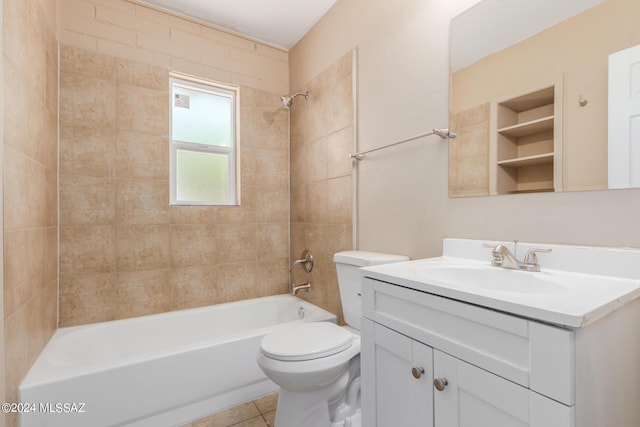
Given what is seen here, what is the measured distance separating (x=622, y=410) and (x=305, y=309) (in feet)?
5.91

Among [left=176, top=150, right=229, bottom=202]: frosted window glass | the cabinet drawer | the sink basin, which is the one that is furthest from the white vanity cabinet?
[left=176, top=150, right=229, bottom=202]: frosted window glass

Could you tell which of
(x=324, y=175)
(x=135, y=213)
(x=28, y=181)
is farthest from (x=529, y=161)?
→ (x=135, y=213)

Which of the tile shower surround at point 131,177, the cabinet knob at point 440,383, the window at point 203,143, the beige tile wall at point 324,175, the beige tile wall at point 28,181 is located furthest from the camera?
the window at point 203,143

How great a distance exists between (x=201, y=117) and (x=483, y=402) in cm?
250

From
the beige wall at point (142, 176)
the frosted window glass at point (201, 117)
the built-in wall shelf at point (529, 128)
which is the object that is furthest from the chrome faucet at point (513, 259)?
the frosted window glass at point (201, 117)

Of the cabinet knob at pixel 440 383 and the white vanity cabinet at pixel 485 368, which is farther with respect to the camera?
the cabinet knob at pixel 440 383

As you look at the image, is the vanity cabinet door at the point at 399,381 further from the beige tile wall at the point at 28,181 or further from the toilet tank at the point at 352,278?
the beige tile wall at the point at 28,181

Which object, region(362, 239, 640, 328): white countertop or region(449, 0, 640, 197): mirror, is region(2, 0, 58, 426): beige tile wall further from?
region(449, 0, 640, 197): mirror

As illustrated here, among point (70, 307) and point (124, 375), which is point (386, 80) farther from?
point (70, 307)

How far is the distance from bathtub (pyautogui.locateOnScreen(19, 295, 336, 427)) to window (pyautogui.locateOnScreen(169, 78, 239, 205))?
922mm

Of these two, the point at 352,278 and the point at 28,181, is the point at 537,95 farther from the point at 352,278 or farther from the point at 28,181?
the point at 28,181

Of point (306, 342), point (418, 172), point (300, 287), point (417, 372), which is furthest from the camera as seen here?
point (300, 287)

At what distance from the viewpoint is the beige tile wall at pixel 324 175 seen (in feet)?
6.51

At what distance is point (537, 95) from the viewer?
1.04m
